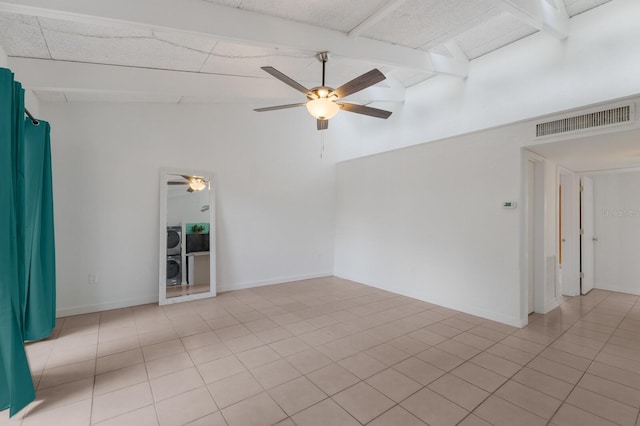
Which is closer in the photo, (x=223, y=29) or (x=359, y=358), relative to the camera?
(x=223, y=29)

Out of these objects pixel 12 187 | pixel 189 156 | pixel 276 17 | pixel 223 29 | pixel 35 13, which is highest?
pixel 276 17

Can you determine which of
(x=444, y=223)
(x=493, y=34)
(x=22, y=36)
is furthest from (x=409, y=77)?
(x=22, y=36)

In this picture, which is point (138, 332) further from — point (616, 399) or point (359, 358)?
point (616, 399)

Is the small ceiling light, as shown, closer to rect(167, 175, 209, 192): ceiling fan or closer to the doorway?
rect(167, 175, 209, 192): ceiling fan

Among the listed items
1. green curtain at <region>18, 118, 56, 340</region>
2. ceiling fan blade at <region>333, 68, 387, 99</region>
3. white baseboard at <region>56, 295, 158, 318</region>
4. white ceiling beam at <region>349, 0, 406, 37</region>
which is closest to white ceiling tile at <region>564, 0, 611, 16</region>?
white ceiling beam at <region>349, 0, 406, 37</region>

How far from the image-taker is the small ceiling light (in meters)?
5.06

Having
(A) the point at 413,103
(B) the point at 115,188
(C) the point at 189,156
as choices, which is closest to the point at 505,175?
(A) the point at 413,103

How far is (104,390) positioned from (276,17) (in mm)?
3721

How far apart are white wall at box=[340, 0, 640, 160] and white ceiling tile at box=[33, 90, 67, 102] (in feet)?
17.3

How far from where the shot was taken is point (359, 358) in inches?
117

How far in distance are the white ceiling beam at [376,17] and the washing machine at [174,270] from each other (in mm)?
4227

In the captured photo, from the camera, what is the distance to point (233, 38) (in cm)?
276

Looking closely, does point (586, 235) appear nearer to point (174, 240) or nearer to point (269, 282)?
point (269, 282)

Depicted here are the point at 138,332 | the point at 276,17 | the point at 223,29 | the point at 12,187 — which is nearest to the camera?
the point at 12,187
